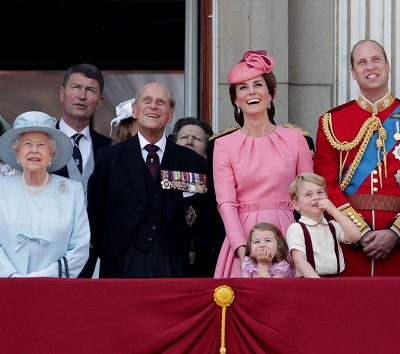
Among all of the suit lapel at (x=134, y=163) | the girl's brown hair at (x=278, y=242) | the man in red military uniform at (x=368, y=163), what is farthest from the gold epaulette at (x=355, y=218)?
the suit lapel at (x=134, y=163)

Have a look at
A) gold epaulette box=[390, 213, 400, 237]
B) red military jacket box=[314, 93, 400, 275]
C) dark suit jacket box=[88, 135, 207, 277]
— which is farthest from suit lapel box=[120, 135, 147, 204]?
gold epaulette box=[390, 213, 400, 237]

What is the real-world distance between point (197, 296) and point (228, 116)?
2.61m

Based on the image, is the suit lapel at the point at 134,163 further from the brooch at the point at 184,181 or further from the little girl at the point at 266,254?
the little girl at the point at 266,254

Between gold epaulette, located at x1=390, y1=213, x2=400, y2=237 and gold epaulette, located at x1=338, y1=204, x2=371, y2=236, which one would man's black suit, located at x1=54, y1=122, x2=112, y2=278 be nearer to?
gold epaulette, located at x1=338, y1=204, x2=371, y2=236

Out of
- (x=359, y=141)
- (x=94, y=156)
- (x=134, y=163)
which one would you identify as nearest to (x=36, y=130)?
(x=134, y=163)

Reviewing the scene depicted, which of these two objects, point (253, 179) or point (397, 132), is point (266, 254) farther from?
point (397, 132)

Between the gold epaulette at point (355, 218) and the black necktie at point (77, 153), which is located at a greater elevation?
the black necktie at point (77, 153)

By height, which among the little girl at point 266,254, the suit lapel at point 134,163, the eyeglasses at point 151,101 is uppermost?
the eyeglasses at point 151,101

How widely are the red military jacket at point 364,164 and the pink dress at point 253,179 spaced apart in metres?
0.15

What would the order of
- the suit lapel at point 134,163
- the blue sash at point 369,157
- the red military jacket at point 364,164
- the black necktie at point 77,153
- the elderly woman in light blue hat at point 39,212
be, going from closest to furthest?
1. the elderly woman in light blue hat at point 39,212
2. the red military jacket at point 364,164
3. the blue sash at point 369,157
4. the suit lapel at point 134,163
5. the black necktie at point 77,153

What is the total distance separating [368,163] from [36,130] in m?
1.73

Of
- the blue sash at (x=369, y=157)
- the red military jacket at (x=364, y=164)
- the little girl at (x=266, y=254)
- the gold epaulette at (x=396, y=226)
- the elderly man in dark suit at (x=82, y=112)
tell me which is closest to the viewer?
the little girl at (x=266, y=254)

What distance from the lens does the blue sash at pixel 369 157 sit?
698cm

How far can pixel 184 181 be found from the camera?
7.18 metres
